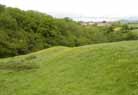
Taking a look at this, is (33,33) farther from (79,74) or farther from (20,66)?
(79,74)

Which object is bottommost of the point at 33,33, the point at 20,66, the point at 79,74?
the point at 33,33

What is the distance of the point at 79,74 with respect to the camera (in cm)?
1573

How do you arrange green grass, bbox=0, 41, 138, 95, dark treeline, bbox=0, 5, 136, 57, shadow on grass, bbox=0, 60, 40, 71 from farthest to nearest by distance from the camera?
dark treeline, bbox=0, 5, 136, 57 < shadow on grass, bbox=0, 60, 40, 71 < green grass, bbox=0, 41, 138, 95

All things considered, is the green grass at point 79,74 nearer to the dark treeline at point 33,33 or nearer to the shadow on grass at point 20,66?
the shadow on grass at point 20,66

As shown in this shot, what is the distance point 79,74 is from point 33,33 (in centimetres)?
5071

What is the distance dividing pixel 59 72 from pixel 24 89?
9.65ft

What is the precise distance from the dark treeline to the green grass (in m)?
37.3

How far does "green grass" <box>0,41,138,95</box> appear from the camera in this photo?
1295 cm

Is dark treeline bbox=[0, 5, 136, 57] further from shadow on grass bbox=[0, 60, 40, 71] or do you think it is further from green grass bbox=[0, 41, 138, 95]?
green grass bbox=[0, 41, 138, 95]

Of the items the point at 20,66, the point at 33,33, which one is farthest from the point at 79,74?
the point at 33,33

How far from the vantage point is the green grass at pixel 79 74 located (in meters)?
12.9

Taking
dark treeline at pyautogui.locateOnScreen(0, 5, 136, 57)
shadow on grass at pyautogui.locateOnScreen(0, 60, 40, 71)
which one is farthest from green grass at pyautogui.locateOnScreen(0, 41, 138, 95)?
dark treeline at pyautogui.locateOnScreen(0, 5, 136, 57)

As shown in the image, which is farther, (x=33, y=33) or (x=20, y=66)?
(x=33, y=33)

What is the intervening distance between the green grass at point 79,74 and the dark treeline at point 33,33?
3728 cm
